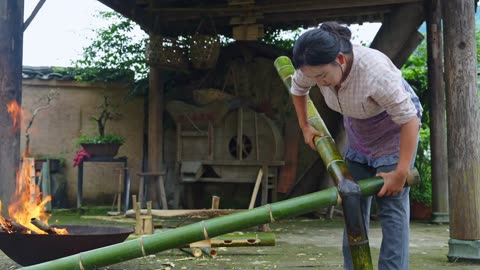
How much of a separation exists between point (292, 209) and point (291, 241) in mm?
3242

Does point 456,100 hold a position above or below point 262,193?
above

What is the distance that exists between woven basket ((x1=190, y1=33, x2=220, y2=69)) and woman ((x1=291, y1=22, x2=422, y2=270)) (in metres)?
4.88

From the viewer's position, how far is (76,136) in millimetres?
9180

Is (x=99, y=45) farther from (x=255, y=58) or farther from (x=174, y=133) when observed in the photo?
(x=255, y=58)

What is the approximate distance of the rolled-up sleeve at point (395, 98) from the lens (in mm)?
2299

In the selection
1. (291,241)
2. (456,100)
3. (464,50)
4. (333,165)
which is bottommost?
(291,241)

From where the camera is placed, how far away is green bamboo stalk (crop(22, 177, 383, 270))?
252cm

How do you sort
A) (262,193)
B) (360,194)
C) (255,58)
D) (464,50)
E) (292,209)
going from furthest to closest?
(255,58), (262,193), (464,50), (292,209), (360,194)

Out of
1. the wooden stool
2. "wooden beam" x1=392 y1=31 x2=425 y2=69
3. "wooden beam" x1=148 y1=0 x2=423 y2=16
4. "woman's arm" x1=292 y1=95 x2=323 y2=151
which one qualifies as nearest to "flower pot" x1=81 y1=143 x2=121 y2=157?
the wooden stool

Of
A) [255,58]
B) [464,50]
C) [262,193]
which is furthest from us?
[255,58]

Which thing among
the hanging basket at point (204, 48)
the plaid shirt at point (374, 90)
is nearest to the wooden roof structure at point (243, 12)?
the hanging basket at point (204, 48)

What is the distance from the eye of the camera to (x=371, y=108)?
2.48 m

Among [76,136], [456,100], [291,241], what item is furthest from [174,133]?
[456,100]

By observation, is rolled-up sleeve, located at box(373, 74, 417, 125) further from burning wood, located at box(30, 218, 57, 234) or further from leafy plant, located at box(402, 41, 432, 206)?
leafy plant, located at box(402, 41, 432, 206)
